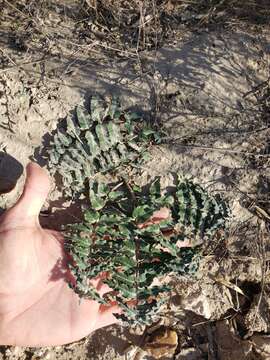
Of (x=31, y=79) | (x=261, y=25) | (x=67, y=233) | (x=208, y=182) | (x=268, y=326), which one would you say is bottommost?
(x=268, y=326)

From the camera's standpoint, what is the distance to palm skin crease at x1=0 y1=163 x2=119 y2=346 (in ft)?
13.7

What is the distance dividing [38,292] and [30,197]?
2.71ft

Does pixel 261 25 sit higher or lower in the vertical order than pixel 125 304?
higher

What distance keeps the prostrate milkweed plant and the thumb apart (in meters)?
0.38

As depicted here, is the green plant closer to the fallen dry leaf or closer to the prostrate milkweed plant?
the prostrate milkweed plant

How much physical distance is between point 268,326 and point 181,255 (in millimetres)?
1145

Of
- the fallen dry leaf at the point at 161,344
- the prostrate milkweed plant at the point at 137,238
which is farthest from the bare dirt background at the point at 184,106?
the prostrate milkweed plant at the point at 137,238

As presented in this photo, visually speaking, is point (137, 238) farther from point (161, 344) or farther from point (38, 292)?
point (161, 344)

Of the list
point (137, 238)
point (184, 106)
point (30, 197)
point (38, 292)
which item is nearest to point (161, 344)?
point (137, 238)

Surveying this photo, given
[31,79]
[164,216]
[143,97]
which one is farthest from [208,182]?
[31,79]

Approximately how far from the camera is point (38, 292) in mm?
4410

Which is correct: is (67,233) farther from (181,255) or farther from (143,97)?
(143,97)

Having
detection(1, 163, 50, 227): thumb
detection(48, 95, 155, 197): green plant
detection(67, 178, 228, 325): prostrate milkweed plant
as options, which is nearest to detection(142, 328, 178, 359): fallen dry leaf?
detection(67, 178, 228, 325): prostrate milkweed plant

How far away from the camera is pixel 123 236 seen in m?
4.34
